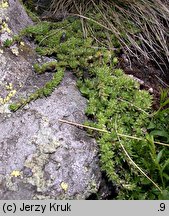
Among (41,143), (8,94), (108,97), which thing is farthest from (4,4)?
(41,143)

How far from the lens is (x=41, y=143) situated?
2523 millimetres

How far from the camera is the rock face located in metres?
2.39

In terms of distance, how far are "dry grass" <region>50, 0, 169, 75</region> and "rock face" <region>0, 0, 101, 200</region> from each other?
77cm

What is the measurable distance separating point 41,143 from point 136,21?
5.37 feet

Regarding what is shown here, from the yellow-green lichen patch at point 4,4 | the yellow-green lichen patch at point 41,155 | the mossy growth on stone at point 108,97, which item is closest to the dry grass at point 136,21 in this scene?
the mossy growth on stone at point 108,97

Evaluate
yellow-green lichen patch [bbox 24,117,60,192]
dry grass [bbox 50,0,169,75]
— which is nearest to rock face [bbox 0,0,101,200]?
yellow-green lichen patch [bbox 24,117,60,192]

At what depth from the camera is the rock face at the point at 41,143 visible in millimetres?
2389

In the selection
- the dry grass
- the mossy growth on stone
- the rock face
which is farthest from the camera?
the dry grass

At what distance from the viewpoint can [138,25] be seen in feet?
11.3

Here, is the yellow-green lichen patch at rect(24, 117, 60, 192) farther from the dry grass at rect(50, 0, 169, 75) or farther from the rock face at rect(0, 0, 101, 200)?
the dry grass at rect(50, 0, 169, 75)

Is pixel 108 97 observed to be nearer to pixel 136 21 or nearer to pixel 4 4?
pixel 136 21

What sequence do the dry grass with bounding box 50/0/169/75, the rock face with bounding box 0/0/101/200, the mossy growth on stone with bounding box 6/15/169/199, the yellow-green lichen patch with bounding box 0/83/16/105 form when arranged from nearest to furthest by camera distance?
1. the rock face with bounding box 0/0/101/200
2. the mossy growth on stone with bounding box 6/15/169/199
3. the yellow-green lichen patch with bounding box 0/83/16/105
4. the dry grass with bounding box 50/0/169/75

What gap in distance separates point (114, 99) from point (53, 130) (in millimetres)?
542
